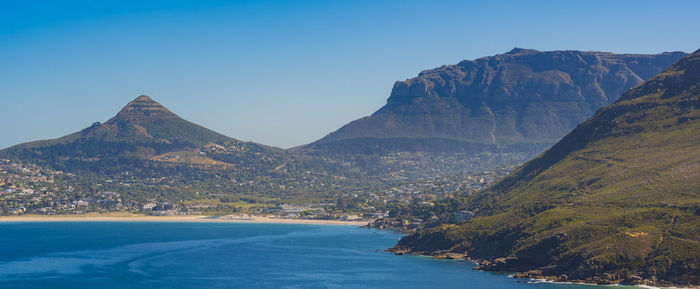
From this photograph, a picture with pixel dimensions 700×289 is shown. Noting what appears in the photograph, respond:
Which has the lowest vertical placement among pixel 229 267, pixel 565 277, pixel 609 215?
pixel 229 267

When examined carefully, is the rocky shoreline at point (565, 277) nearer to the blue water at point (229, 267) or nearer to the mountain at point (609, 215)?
the mountain at point (609, 215)

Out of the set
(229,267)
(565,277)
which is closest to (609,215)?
(565,277)

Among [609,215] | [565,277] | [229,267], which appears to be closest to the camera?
[565,277]

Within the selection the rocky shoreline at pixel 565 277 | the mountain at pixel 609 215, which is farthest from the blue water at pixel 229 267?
the mountain at pixel 609 215

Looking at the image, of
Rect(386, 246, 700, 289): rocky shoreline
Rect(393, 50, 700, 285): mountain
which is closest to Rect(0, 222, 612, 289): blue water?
Rect(386, 246, 700, 289): rocky shoreline

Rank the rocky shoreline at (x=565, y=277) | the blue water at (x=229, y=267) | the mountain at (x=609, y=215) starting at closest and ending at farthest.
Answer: the rocky shoreline at (x=565, y=277) → the mountain at (x=609, y=215) → the blue water at (x=229, y=267)

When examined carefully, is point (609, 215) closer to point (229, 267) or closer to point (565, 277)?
point (565, 277)

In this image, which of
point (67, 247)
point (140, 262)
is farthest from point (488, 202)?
point (67, 247)
